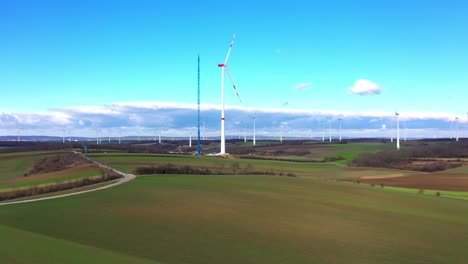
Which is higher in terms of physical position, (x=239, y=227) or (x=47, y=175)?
(x=47, y=175)

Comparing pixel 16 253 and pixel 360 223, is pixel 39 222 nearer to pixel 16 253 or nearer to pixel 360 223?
pixel 16 253

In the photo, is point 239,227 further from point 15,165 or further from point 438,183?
point 15,165

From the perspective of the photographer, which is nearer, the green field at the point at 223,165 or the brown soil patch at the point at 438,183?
the brown soil patch at the point at 438,183

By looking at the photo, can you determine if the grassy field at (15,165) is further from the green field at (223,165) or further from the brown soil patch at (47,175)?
the green field at (223,165)

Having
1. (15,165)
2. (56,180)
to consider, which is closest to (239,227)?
(56,180)

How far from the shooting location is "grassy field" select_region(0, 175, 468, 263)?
2073cm

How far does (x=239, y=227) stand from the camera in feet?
87.2

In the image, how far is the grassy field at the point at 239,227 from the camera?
2073 cm

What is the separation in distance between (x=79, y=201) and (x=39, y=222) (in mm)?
8571

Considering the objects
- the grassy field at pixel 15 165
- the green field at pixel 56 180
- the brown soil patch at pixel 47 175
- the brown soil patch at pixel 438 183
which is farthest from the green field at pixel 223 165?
the green field at pixel 56 180

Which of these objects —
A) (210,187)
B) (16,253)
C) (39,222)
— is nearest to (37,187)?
(210,187)

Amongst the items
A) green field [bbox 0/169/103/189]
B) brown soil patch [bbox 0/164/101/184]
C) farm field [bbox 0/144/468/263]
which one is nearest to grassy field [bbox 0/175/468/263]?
farm field [bbox 0/144/468/263]

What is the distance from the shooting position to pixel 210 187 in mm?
45188

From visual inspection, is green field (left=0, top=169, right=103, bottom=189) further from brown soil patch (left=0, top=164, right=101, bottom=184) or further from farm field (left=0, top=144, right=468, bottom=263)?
farm field (left=0, top=144, right=468, bottom=263)
